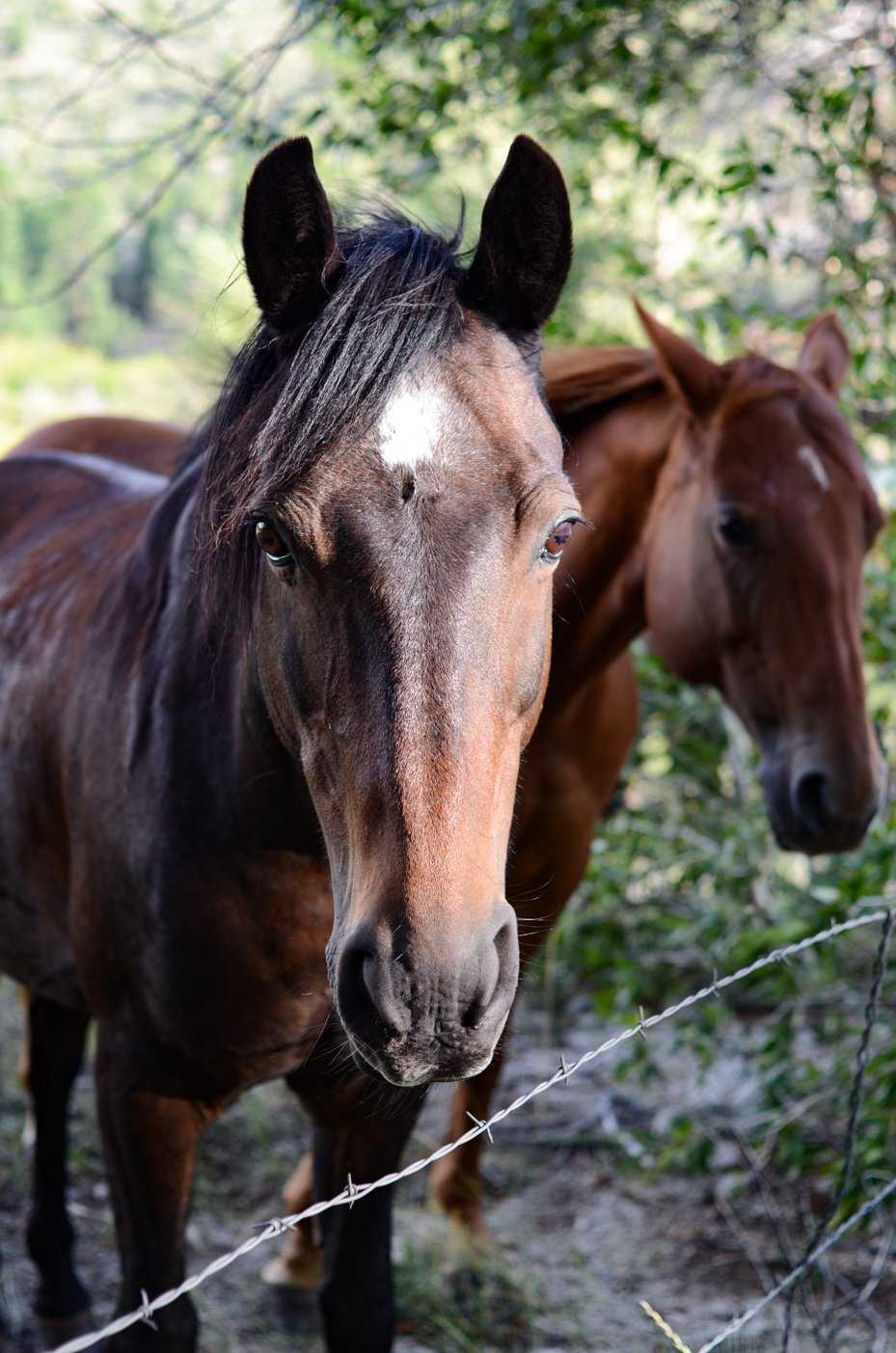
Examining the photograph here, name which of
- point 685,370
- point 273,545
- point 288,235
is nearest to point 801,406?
point 685,370

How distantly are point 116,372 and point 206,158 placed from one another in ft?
59.9

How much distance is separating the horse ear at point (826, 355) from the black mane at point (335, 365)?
1.81m

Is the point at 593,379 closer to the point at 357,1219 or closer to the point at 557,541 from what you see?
the point at 557,541

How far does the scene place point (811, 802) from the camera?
2557 mm

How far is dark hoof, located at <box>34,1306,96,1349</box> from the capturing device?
2.58 m

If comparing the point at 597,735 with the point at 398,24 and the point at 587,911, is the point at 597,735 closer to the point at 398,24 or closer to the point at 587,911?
the point at 587,911

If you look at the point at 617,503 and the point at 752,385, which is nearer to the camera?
the point at 752,385

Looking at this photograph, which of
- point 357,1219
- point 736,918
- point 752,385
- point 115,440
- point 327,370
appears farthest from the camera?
point 115,440

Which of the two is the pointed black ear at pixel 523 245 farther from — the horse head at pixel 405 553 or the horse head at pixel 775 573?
the horse head at pixel 775 573

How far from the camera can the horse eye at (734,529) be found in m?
2.63

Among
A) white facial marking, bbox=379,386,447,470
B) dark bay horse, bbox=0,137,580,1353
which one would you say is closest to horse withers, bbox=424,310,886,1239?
dark bay horse, bbox=0,137,580,1353

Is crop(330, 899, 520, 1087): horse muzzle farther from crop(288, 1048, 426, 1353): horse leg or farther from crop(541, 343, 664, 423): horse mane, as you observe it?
crop(541, 343, 664, 423): horse mane

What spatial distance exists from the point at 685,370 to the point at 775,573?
597mm

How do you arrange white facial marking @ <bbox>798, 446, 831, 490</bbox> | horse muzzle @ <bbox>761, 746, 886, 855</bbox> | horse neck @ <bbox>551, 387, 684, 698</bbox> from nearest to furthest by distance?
horse muzzle @ <bbox>761, 746, 886, 855</bbox>
white facial marking @ <bbox>798, 446, 831, 490</bbox>
horse neck @ <bbox>551, 387, 684, 698</bbox>
